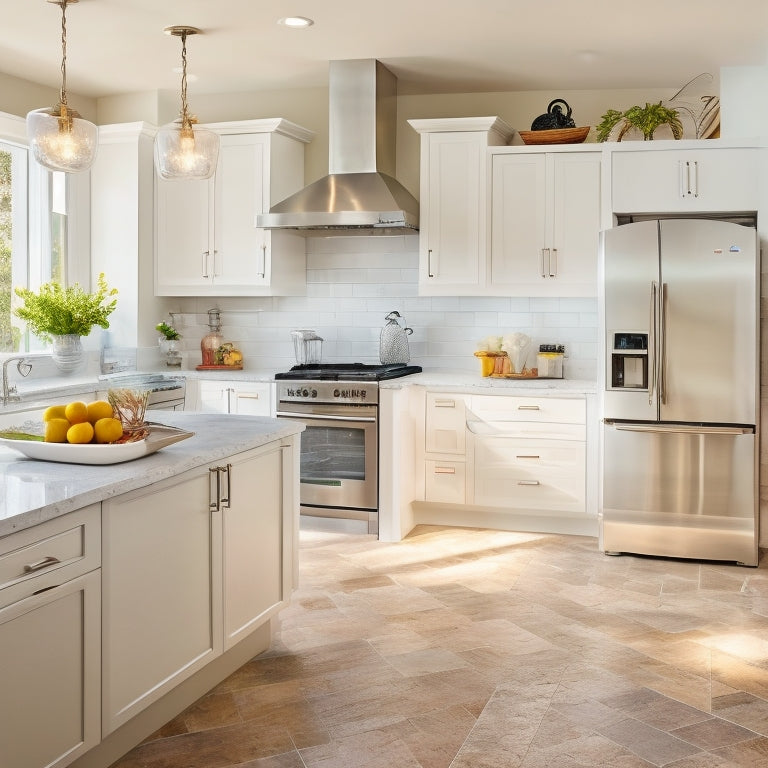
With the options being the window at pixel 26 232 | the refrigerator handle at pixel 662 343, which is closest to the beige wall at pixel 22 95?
the window at pixel 26 232

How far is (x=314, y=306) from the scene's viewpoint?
19.9ft

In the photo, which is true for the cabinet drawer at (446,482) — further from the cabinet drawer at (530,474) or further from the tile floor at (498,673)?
the tile floor at (498,673)

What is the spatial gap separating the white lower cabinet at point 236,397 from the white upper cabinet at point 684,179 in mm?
2320

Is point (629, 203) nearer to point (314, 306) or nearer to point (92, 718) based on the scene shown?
point (314, 306)

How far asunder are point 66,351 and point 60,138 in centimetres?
230

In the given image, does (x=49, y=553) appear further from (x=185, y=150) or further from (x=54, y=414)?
(x=185, y=150)

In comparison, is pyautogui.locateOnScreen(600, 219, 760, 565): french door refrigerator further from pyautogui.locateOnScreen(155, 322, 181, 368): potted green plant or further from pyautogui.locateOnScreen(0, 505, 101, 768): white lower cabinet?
pyautogui.locateOnScreen(0, 505, 101, 768): white lower cabinet

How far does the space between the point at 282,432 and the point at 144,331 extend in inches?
121

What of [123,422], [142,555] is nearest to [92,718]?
[142,555]

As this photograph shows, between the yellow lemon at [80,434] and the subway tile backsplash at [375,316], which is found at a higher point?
the subway tile backsplash at [375,316]

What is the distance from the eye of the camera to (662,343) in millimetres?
4617

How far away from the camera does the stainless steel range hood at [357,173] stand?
17.3 feet

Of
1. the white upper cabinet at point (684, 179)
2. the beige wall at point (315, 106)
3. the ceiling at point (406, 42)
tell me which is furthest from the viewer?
the beige wall at point (315, 106)

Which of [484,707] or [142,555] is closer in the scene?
[142,555]
